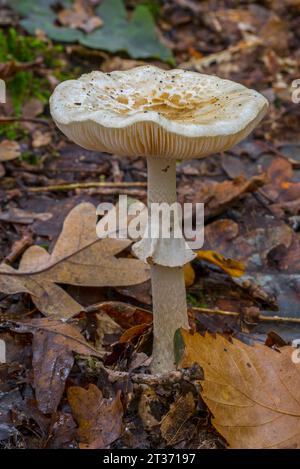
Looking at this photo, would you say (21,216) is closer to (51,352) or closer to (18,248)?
(18,248)

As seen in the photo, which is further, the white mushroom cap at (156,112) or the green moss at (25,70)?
the green moss at (25,70)

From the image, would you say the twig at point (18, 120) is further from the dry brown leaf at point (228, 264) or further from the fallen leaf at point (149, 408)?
the fallen leaf at point (149, 408)

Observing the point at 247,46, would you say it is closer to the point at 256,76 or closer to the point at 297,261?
the point at 256,76

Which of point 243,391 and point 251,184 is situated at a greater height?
point 251,184

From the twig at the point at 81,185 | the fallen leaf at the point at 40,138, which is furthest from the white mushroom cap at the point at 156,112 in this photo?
the fallen leaf at the point at 40,138

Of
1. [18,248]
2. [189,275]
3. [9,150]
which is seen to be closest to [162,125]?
[189,275]

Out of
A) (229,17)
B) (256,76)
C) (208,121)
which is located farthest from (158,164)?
(229,17)
